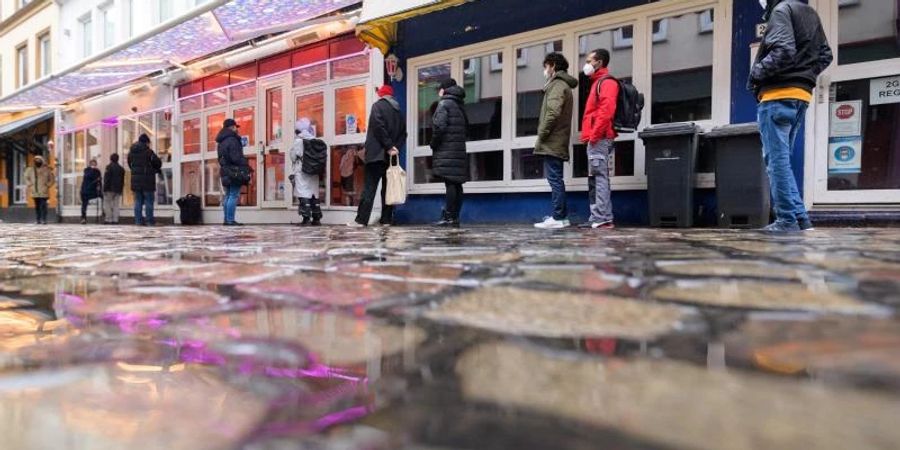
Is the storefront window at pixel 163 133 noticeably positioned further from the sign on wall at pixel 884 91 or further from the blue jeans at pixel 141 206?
the sign on wall at pixel 884 91

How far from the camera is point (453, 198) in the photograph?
7.09 meters

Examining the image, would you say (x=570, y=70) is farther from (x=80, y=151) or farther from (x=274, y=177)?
(x=80, y=151)

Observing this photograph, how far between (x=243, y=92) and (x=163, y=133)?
3855mm

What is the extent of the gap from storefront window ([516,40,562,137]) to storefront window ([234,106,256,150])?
21.2 ft

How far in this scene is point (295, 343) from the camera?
102cm

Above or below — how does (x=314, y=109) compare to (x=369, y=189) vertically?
above

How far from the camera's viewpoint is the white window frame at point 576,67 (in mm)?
6281

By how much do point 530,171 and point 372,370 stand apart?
7.17m

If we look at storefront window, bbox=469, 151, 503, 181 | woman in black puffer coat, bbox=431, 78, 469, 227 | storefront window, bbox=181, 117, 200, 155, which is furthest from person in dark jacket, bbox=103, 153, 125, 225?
woman in black puffer coat, bbox=431, 78, 469, 227

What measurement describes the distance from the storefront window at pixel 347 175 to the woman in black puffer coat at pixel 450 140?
10.2 ft

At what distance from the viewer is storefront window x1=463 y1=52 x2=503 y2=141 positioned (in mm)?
8227

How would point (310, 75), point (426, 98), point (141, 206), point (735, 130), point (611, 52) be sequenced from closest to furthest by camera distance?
1. point (735, 130)
2. point (611, 52)
3. point (426, 98)
4. point (310, 75)
5. point (141, 206)

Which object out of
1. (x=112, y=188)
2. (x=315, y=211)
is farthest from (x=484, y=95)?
(x=112, y=188)

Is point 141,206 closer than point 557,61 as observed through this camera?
No
